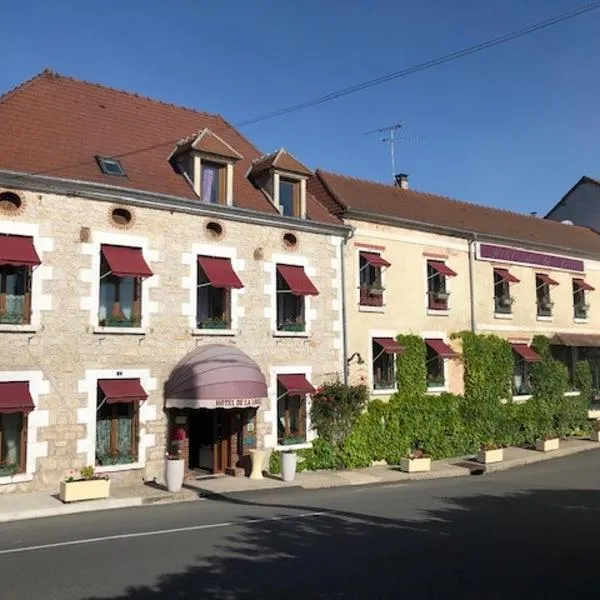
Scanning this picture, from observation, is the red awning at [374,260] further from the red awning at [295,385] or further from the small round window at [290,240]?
the red awning at [295,385]

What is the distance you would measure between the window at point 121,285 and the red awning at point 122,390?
142 cm

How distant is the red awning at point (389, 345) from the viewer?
22672 millimetres

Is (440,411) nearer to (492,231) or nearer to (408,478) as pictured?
(408,478)

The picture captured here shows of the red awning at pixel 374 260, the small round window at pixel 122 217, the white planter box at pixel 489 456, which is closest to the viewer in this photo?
the small round window at pixel 122 217

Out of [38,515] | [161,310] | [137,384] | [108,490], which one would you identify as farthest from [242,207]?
[38,515]

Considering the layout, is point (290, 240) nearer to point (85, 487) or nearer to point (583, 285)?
point (85, 487)

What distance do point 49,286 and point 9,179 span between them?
2.60 m

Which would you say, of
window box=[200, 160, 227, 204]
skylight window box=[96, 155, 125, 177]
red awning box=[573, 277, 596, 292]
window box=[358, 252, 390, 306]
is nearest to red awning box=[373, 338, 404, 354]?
window box=[358, 252, 390, 306]

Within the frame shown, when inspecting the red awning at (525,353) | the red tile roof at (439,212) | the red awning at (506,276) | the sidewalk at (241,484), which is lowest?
the sidewalk at (241,484)

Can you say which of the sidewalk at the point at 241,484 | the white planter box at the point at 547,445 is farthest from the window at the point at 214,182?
the white planter box at the point at 547,445

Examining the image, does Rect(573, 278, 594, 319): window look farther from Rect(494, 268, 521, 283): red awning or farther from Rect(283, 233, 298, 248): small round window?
Rect(283, 233, 298, 248): small round window

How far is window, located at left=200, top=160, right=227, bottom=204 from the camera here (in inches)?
776

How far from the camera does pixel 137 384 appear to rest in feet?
56.9

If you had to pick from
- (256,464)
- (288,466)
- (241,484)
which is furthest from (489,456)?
(241,484)
